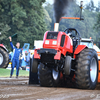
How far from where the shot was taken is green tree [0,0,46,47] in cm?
3691

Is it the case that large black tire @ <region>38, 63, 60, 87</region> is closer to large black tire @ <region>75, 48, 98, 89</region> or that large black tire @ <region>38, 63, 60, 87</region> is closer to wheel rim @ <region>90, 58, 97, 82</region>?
large black tire @ <region>75, 48, 98, 89</region>

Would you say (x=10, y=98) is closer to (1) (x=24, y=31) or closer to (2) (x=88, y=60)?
(2) (x=88, y=60)

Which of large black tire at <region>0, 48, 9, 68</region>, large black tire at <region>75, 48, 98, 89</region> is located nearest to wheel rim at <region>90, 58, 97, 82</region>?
large black tire at <region>75, 48, 98, 89</region>

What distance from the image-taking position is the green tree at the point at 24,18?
3691 cm

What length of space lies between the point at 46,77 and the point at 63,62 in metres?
0.75

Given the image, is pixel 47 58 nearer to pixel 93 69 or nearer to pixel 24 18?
pixel 93 69

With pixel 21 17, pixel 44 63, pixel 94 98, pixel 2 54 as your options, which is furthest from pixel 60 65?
pixel 21 17

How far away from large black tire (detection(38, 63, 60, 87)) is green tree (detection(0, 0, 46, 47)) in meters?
28.2

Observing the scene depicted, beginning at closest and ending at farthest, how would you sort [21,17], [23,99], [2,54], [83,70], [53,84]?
[23,99], [83,70], [53,84], [2,54], [21,17]

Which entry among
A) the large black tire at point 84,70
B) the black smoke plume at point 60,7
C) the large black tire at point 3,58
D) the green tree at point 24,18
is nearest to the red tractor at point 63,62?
the large black tire at point 84,70

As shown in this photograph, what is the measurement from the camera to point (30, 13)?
39719 mm

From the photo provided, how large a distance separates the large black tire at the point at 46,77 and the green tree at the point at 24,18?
92.4 ft

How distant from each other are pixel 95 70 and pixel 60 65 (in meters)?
1.24

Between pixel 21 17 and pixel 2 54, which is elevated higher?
pixel 21 17
